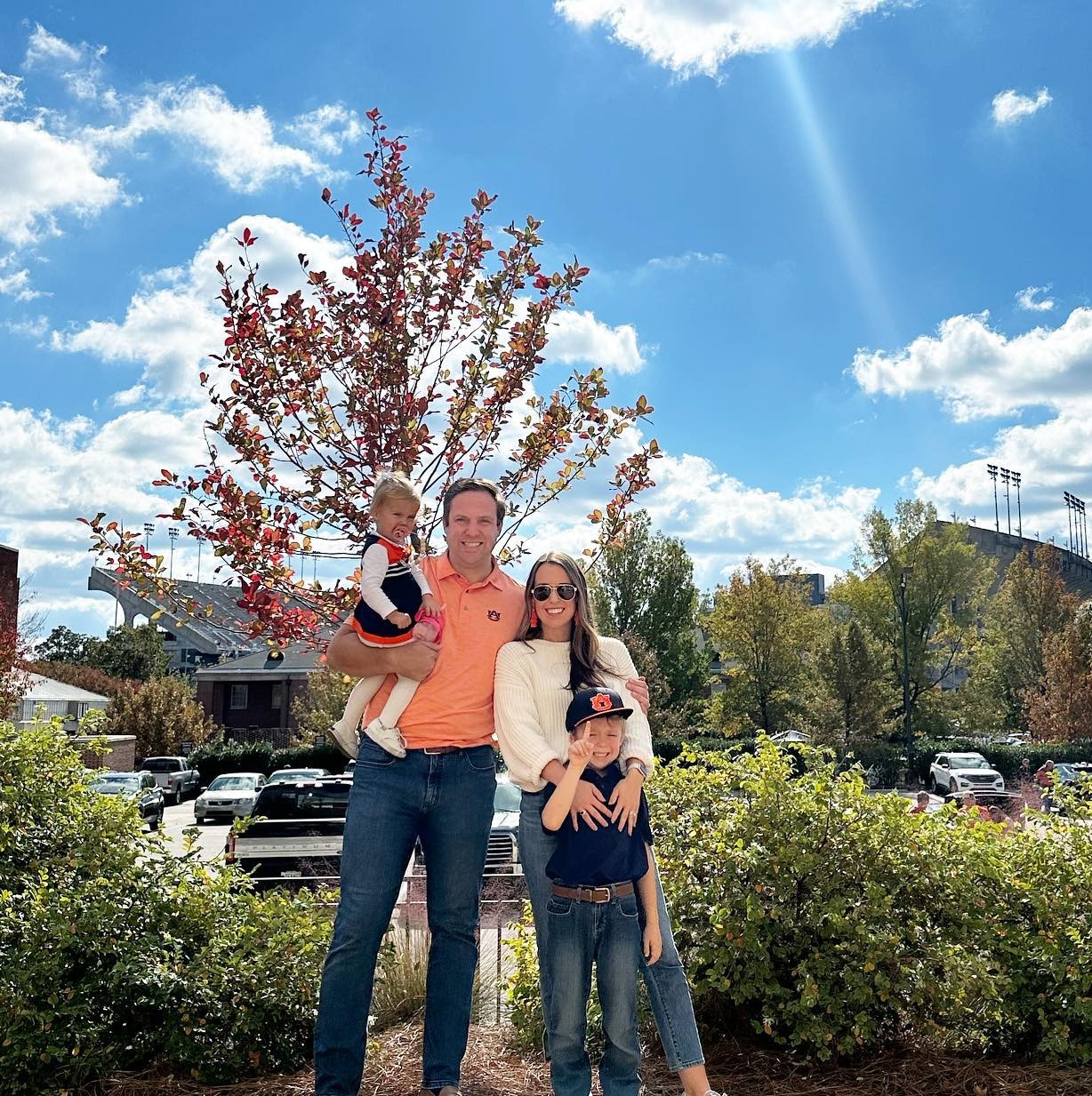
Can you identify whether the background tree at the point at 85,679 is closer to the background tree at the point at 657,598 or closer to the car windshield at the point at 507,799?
the background tree at the point at 657,598

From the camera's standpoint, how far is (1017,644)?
41312 millimetres

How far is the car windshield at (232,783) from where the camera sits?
2706 centimetres

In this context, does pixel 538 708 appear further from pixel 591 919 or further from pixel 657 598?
pixel 657 598

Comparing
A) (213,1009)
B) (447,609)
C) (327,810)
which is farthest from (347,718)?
(327,810)

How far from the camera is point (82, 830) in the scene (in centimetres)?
462

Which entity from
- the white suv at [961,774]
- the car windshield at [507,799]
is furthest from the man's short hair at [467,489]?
the white suv at [961,774]

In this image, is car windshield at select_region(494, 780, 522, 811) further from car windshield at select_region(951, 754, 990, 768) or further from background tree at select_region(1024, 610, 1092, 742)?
background tree at select_region(1024, 610, 1092, 742)

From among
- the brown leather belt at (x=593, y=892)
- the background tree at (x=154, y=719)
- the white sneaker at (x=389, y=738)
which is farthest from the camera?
the background tree at (x=154, y=719)

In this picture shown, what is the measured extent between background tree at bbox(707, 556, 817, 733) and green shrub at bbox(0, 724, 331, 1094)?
33.1 m

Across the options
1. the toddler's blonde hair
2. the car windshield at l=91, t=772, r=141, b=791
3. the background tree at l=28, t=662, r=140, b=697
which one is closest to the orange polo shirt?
the toddler's blonde hair

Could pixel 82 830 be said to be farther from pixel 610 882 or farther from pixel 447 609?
pixel 610 882

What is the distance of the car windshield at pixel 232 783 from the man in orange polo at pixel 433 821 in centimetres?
2476

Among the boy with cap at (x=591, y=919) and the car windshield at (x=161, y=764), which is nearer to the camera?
the boy with cap at (x=591, y=919)

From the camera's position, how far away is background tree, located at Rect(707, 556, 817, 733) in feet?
119
